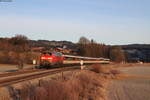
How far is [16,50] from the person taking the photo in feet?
256

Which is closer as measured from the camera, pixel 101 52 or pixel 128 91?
pixel 128 91

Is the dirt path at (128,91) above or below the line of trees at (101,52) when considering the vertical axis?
below

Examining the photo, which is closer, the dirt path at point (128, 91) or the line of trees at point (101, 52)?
the dirt path at point (128, 91)

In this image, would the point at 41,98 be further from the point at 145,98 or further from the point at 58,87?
the point at 145,98

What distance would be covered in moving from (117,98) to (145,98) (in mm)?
2577

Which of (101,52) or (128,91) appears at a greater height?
(101,52)

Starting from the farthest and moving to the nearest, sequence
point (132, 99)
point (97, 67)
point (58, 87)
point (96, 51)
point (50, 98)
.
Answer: point (96, 51)
point (97, 67)
point (132, 99)
point (58, 87)
point (50, 98)

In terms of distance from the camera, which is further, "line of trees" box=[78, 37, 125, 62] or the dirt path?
"line of trees" box=[78, 37, 125, 62]

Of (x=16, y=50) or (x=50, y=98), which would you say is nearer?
(x=50, y=98)

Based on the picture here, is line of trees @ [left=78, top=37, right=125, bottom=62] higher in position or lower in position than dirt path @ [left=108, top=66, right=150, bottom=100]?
higher

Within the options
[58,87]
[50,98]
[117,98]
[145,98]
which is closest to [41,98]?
[50,98]

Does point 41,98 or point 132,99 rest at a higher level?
point 41,98

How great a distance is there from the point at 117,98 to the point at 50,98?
10164 millimetres

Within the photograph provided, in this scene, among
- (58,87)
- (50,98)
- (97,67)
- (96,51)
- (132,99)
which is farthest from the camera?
(96,51)
